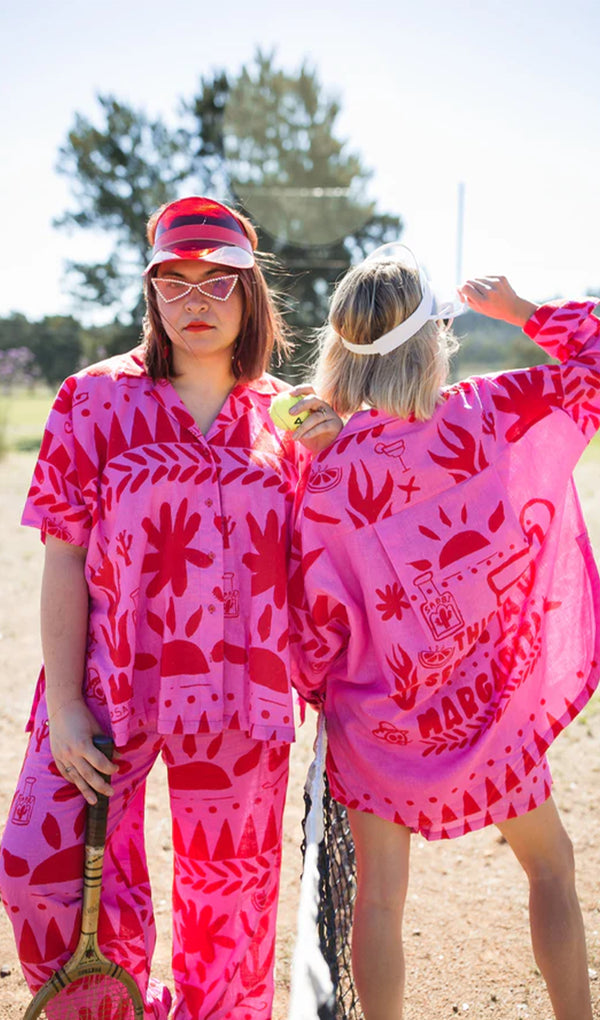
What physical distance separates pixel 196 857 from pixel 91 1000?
0.42 m

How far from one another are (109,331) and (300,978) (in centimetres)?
3073

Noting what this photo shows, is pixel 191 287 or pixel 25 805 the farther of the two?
pixel 191 287

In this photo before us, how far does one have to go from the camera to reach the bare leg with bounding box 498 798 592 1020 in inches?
83.9

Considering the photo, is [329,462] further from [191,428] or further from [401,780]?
[401,780]

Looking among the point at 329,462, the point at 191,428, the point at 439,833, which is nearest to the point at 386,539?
the point at 329,462

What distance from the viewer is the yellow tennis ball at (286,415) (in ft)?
7.26

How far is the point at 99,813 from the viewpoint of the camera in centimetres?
215

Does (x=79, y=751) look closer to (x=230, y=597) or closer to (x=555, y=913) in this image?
(x=230, y=597)

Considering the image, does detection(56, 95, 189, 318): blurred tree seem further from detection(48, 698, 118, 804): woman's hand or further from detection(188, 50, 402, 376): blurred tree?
detection(48, 698, 118, 804): woman's hand

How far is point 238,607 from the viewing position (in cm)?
224

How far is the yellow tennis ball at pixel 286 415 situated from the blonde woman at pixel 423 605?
0.11m

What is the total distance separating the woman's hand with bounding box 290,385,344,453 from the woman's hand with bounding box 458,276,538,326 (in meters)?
0.56

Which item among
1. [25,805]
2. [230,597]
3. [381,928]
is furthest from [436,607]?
[25,805]

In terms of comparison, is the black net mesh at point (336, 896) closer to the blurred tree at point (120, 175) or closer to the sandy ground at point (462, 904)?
the sandy ground at point (462, 904)
